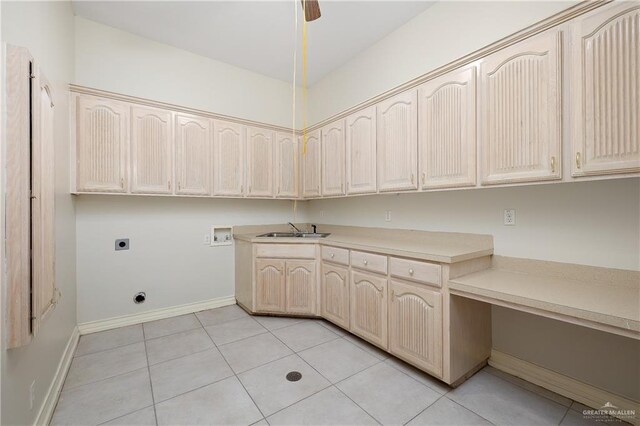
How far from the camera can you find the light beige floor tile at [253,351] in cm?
211

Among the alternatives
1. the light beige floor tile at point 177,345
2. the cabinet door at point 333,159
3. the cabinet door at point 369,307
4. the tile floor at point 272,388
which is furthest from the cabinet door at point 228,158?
the cabinet door at point 369,307

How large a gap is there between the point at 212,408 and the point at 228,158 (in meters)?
2.40

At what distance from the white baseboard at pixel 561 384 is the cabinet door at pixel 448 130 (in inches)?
53.3

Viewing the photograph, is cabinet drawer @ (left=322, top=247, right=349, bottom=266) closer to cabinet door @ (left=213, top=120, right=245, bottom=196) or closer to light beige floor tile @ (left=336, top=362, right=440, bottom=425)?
light beige floor tile @ (left=336, top=362, right=440, bottom=425)

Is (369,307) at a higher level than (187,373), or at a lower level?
higher

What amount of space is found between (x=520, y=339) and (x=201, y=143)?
11.2 feet

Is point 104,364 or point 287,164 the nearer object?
point 104,364

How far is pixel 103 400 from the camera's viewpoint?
1701mm

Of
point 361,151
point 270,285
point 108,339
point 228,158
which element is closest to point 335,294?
point 270,285

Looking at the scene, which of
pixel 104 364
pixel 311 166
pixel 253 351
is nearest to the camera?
pixel 104 364

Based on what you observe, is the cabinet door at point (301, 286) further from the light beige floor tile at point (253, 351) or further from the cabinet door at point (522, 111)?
the cabinet door at point (522, 111)

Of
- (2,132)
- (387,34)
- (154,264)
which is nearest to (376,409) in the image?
(2,132)

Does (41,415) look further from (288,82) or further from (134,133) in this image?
(288,82)

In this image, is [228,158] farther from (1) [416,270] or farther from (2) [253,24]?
(1) [416,270]
